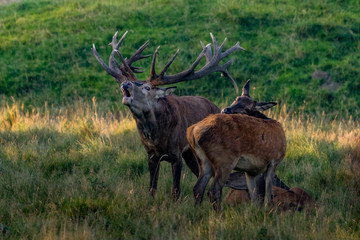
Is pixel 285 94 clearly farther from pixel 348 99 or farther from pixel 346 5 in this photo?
pixel 346 5

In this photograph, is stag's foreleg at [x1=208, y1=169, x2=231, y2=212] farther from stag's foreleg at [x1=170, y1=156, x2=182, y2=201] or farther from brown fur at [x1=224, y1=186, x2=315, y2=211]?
stag's foreleg at [x1=170, y1=156, x2=182, y2=201]

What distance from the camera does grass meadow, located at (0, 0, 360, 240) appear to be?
5.43 meters

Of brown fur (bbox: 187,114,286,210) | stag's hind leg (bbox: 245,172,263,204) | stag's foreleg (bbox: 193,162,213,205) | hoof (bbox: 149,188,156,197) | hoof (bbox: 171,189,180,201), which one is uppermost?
brown fur (bbox: 187,114,286,210)

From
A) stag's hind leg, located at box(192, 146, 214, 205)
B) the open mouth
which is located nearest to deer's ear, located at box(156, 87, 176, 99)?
the open mouth

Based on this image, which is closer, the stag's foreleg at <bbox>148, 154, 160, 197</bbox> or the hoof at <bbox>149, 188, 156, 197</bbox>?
the hoof at <bbox>149, 188, 156, 197</bbox>

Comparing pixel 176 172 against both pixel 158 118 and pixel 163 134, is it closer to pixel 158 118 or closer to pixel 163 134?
pixel 163 134

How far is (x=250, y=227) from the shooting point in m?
5.07

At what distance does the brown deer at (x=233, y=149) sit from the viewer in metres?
5.68

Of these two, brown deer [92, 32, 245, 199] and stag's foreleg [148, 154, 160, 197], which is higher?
brown deer [92, 32, 245, 199]

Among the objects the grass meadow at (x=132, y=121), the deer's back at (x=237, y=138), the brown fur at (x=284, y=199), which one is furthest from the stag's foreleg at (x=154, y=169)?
the deer's back at (x=237, y=138)

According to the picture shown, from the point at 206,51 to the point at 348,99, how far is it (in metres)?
6.70

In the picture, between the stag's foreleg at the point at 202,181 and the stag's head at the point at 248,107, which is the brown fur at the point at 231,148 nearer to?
the stag's foreleg at the point at 202,181

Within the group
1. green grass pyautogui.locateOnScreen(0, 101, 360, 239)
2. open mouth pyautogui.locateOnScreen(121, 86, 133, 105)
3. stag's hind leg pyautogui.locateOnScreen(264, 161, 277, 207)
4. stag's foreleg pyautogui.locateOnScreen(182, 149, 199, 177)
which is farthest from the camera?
stag's foreleg pyautogui.locateOnScreen(182, 149, 199, 177)

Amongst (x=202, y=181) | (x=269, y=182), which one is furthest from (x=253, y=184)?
(x=202, y=181)
